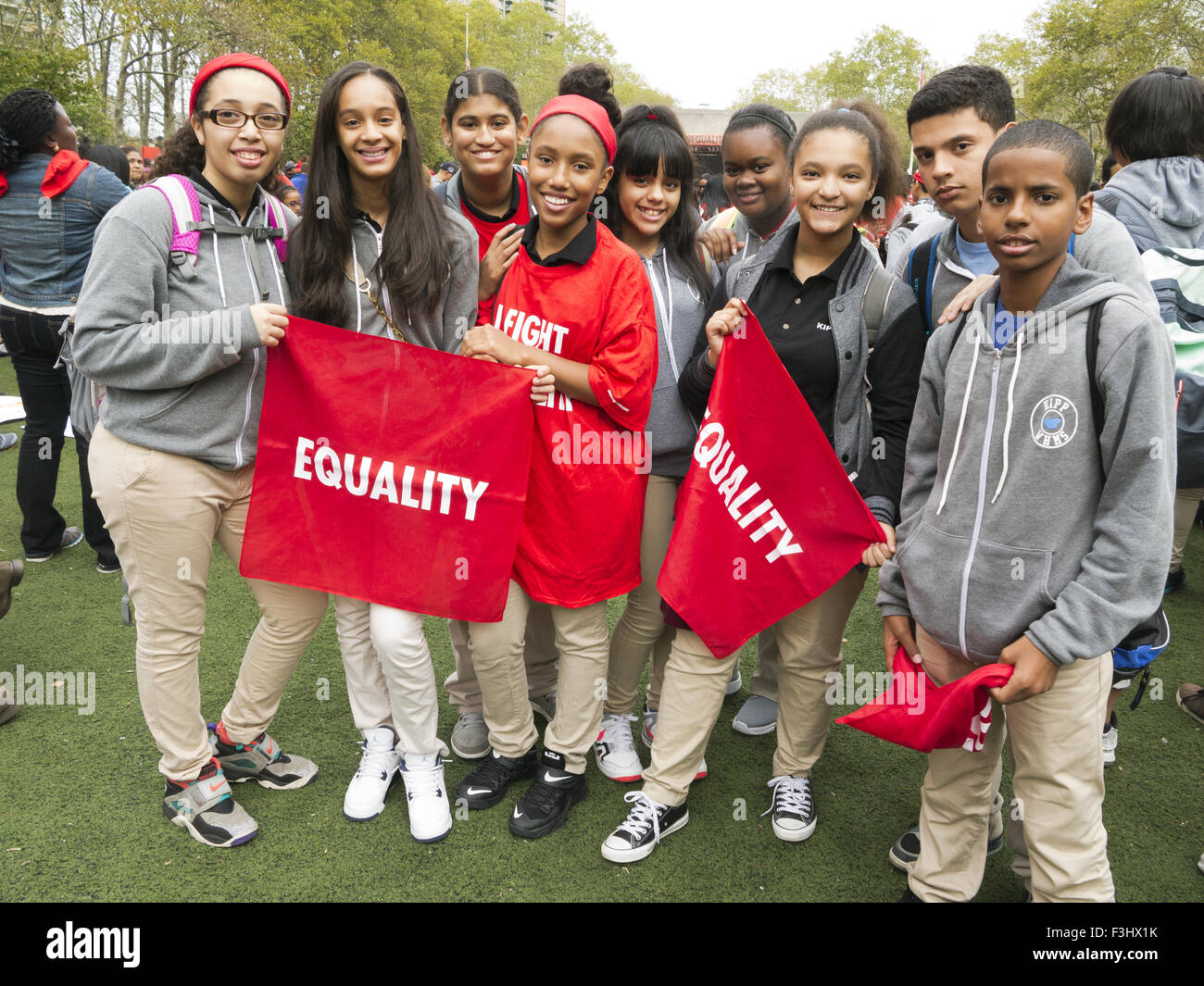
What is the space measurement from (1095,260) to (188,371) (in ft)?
8.09

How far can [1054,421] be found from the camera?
1983 mm

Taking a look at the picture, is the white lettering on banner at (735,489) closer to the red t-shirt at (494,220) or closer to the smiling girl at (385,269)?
the smiling girl at (385,269)

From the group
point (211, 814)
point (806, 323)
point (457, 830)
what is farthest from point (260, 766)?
point (806, 323)

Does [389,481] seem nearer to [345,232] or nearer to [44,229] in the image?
[345,232]

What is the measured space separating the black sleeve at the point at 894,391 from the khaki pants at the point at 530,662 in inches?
53.2

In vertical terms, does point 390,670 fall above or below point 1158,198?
below

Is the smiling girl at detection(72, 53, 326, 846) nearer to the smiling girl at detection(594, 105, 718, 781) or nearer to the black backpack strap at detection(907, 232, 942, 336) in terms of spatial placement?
the smiling girl at detection(594, 105, 718, 781)

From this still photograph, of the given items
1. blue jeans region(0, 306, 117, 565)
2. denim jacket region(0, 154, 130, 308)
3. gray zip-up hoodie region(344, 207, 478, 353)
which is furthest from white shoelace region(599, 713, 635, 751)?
denim jacket region(0, 154, 130, 308)

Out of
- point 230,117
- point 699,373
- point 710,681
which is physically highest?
point 230,117

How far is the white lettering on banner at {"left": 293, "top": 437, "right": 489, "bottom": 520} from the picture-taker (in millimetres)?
2744

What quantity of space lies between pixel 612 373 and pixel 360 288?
84 centimetres

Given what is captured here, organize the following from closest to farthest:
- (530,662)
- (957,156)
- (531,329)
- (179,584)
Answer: (957,156)
(179,584)
(531,329)
(530,662)

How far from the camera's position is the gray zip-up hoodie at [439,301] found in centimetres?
273

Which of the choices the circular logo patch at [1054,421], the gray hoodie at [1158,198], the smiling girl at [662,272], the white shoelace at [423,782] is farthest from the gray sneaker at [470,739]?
the gray hoodie at [1158,198]
